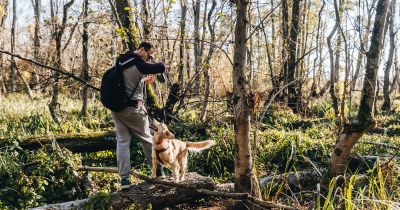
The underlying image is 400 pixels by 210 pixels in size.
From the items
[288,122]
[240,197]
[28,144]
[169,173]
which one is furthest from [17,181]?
[288,122]

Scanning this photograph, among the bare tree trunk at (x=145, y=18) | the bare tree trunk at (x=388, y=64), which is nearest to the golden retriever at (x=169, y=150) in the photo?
the bare tree trunk at (x=145, y=18)

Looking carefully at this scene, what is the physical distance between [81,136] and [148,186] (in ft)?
8.97

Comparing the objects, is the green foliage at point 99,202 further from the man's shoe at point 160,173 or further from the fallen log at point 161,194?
the man's shoe at point 160,173

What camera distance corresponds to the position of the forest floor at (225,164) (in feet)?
17.0

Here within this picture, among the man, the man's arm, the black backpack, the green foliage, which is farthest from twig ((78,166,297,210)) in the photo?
the man's arm

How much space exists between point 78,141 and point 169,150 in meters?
2.97

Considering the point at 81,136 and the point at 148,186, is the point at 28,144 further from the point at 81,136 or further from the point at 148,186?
the point at 148,186

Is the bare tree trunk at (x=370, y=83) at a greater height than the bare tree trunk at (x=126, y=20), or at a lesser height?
lesser

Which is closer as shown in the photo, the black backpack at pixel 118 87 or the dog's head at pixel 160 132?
the dog's head at pixel 160 132

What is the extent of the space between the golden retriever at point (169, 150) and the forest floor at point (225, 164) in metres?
0.60

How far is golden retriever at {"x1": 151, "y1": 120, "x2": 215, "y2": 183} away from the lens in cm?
513

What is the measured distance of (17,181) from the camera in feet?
18.7

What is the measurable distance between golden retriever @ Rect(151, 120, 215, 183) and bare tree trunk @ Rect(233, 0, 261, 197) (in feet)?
2.51

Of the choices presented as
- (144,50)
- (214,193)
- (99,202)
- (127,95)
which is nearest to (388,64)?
(214,193)
